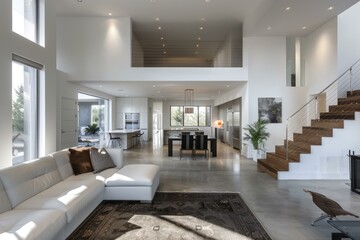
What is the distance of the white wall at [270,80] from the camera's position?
27.2 ft

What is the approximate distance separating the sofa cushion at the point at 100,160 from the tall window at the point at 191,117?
11925mm

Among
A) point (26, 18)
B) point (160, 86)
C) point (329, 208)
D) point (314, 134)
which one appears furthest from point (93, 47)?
point (329, 208)

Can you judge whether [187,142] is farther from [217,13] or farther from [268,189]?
[217,13]

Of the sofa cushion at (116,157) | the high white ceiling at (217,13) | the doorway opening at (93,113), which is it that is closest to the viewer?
the sofa cushion at (116,157)

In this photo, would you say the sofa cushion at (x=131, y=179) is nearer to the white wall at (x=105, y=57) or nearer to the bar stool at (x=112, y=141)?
the white wall at (x=105, y=57)

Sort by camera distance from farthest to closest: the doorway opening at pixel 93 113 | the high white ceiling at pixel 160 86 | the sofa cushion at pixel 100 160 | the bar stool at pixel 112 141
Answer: the doorway opening at pixel 93 113 < the bar stool at pixel 112 141 < the high white ceiling at pixel 160 86 < the sofa cushion at pixel 100 160

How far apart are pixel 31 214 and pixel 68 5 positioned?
7138mm

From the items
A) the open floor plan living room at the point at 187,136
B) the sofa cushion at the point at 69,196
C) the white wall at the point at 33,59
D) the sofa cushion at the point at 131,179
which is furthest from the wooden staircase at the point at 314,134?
the white wall at the point at 33,59

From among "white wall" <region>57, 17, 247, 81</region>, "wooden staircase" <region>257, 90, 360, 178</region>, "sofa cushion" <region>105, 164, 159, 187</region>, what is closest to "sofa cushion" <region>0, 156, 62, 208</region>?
→ "sofa cushion" <region>105, 164, 159, 187</region>

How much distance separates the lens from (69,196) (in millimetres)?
2852

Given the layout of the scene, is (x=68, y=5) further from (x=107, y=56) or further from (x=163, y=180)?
(x=163, y=180)

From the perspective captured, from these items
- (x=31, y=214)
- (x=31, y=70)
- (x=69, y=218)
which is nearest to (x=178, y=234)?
(x=69, y=218)

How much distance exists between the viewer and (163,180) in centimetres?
528

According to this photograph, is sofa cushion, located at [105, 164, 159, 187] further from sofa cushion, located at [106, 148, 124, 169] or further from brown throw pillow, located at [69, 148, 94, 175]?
sofa cushion, located at [106, 148, 124, 169]
